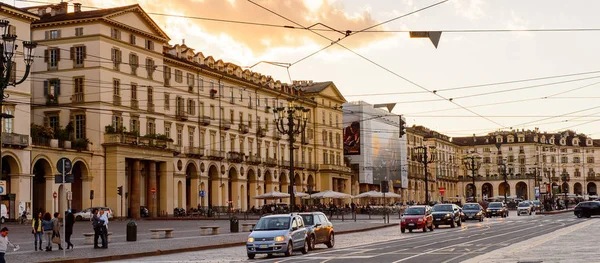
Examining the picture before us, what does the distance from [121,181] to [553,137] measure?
5795 inches

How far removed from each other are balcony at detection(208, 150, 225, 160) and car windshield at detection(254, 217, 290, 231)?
54470 millimetres

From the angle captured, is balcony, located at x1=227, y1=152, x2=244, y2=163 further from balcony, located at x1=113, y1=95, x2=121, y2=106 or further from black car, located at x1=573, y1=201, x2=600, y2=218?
black car, located at x1=573, y1=201, x2=600, y2=218

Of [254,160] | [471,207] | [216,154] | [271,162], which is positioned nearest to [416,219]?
[471,207]

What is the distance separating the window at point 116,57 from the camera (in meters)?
67.9

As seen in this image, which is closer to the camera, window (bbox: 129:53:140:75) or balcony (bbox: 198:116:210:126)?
window (bbox: 129:53:140:75)

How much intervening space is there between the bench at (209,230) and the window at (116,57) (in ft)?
84.9

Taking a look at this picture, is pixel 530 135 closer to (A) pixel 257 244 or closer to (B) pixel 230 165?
(B) pixel 230 165

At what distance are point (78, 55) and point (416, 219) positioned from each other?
3446 centimetres

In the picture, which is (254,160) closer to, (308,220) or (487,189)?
(308,220)

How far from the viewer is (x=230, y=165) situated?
87.0 meters

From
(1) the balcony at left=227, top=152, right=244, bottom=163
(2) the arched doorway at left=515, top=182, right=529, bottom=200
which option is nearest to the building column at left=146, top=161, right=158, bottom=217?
(1) the balcony at left=227, top=152, right=244, bottom=163

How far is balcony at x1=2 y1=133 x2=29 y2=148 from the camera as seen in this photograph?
186ft

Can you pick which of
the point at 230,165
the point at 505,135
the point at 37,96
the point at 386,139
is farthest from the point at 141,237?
the point at 505,135

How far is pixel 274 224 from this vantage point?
2859 centimetres
